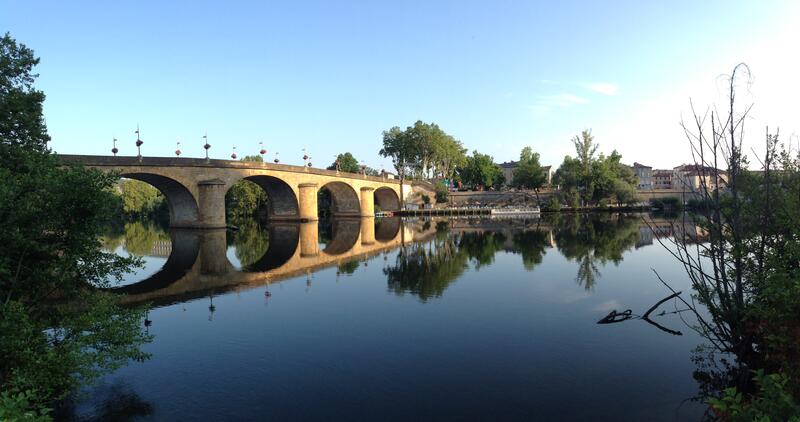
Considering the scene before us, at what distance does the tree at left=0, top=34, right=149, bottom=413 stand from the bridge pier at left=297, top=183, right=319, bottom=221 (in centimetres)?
5554

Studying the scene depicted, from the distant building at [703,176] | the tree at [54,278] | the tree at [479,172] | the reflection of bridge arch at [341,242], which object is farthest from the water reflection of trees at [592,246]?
the tree at [479,172]

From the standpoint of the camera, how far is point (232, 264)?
98.2ft

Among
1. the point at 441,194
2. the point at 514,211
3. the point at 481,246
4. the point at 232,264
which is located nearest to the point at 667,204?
the point at 514,211

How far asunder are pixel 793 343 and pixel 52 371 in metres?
11.8

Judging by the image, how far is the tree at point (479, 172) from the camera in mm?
122375

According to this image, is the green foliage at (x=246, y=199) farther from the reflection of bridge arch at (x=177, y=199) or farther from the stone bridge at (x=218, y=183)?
the reflection of bridge arch at (x=177, y=199)

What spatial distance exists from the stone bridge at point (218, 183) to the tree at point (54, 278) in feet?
79.4

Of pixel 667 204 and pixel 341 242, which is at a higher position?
pixel 667 204

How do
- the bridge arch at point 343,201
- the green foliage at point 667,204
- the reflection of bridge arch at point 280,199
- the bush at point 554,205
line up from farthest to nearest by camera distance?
1. the bush at point 554,205
2. the green foliage at point 667,204
3. the bridge arch at point 343,201
4. the reflection of bridge arch at point 280,199

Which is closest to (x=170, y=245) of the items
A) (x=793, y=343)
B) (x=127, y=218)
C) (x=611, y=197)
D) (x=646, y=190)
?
(x=793, y=343)

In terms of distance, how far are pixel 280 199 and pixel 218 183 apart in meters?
19.3

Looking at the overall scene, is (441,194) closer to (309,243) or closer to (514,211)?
(514,211)

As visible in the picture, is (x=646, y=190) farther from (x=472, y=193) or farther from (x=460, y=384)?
A: (x=460, y=384)

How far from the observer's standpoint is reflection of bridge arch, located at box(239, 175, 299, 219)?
66312 mm
